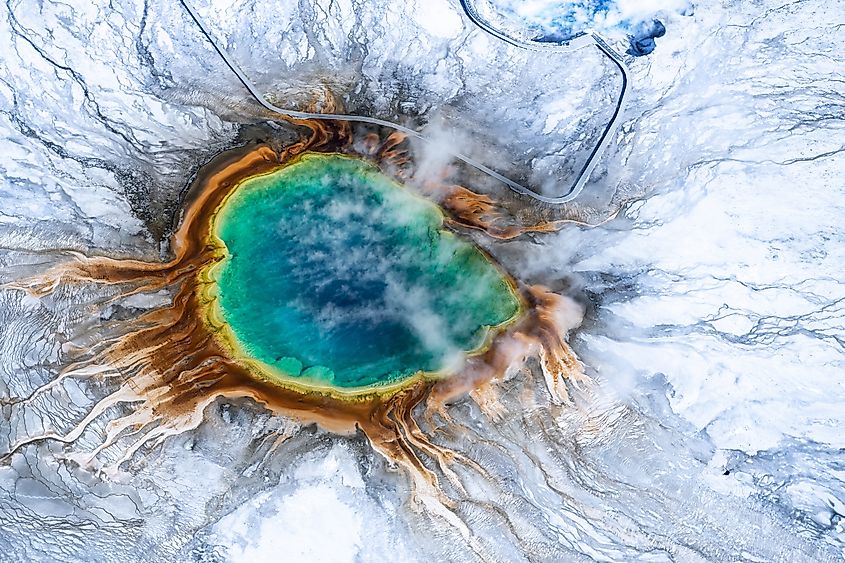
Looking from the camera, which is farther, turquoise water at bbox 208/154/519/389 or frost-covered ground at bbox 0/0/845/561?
turquoise water at bbox 208/154/519/389

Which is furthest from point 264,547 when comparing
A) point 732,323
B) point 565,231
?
point 732,323

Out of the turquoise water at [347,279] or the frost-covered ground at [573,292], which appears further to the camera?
the turquoise water at [347,279]

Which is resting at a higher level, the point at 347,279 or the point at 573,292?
the point at 347,279

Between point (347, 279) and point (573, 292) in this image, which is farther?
point (347, 279)

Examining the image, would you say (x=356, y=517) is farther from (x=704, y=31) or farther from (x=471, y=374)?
(x=704, y=31)
